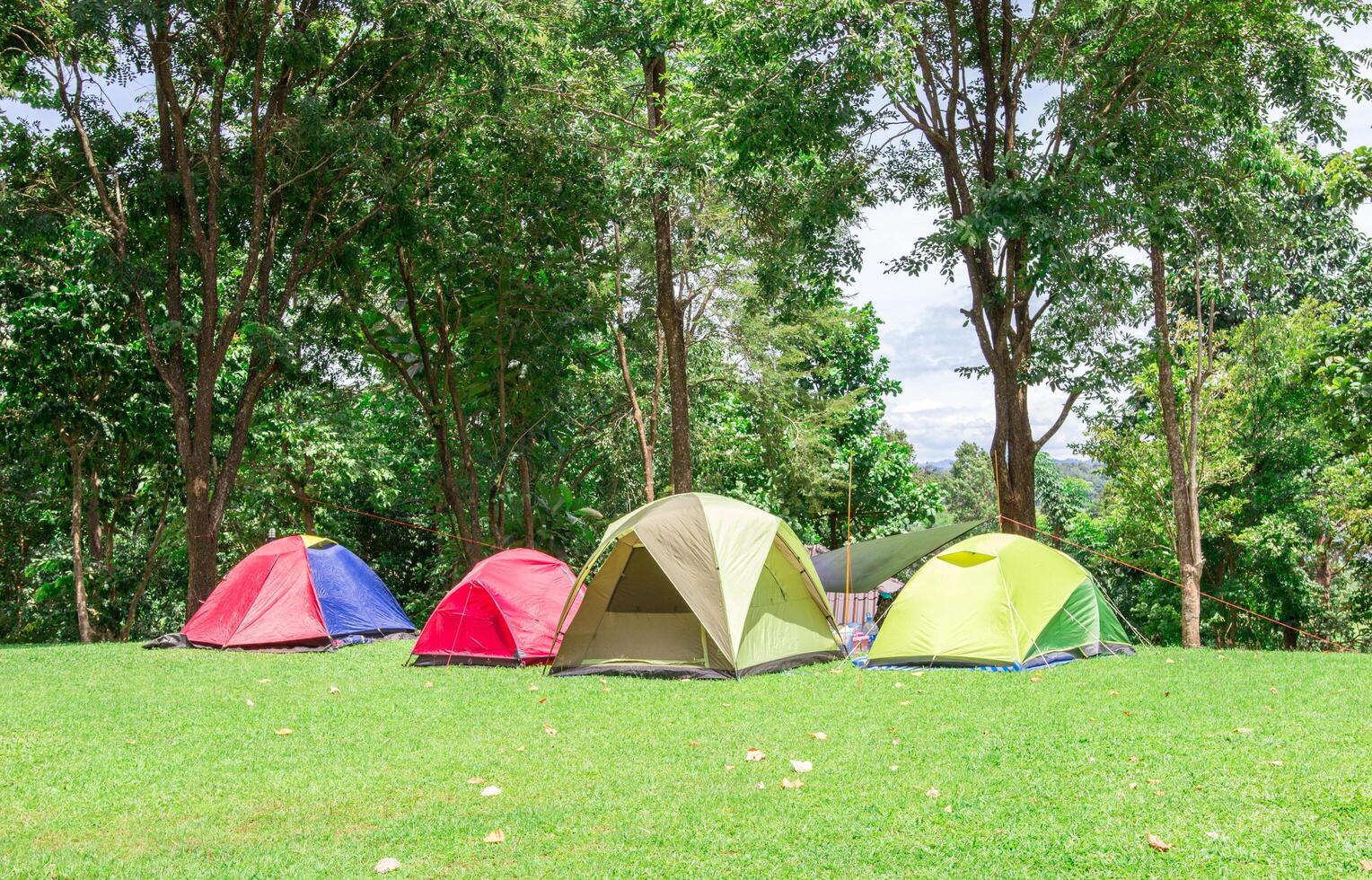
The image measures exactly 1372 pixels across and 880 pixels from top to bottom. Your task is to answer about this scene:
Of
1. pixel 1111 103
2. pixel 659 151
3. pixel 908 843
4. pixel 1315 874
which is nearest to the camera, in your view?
pixel 1315 874

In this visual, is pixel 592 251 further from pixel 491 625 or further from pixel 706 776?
pixel 706 776

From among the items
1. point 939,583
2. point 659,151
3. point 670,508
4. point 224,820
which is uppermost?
point 659,151

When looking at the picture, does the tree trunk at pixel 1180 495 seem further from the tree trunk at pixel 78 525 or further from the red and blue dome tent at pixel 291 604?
the tree trunk at pixel 78 525

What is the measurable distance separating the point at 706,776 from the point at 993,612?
5053 mm

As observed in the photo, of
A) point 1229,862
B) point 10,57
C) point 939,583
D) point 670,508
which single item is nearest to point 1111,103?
point 939,583

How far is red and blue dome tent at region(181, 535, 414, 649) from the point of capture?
40.9 ft

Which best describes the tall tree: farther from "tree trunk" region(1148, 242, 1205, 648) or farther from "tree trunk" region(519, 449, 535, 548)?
"tree trunk" region(1148, 242, 1205, 648)

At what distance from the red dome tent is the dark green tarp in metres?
4.35

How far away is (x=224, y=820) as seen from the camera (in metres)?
5.01

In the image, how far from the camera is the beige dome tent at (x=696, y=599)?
32.1 feet

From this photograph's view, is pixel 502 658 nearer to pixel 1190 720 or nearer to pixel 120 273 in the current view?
pixel 1190 720

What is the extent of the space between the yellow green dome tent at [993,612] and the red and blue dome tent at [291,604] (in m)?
6.78

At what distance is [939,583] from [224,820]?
6969mm

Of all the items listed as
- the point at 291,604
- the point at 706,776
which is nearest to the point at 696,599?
the point at 706,776
